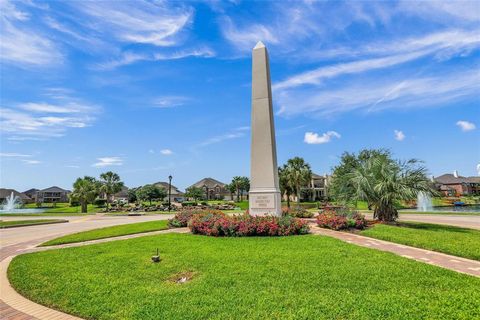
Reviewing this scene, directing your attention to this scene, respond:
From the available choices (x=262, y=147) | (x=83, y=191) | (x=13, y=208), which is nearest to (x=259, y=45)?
(x=262, y=147)

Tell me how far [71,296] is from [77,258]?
3746mm

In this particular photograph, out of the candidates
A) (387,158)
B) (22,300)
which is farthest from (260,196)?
(22,300)

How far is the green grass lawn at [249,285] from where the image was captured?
4.51m

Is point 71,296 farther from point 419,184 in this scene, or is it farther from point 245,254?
point 419,184

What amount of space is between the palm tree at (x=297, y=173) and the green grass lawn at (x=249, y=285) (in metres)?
33.6

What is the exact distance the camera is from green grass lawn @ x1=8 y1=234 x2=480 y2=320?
4.51 meters

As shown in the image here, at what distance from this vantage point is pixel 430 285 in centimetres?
554

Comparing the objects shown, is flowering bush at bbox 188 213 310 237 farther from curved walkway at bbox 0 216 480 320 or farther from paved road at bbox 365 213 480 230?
paved road at bbox 365 213 480 230

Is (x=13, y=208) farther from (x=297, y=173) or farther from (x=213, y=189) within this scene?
(x=213, y=189)

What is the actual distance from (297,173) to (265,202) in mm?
28122

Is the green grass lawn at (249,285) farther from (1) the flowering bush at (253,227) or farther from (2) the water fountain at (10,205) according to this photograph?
(2) the water fountain at (10,205)

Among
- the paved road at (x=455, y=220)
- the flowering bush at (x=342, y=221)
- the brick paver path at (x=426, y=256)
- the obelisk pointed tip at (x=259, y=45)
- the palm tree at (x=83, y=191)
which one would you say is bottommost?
the paved road at (x=455, y=220)

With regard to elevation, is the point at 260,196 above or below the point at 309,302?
above

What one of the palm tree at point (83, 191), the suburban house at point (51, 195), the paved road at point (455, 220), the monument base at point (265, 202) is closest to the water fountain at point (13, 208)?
the palm tree at point (83, 191)
